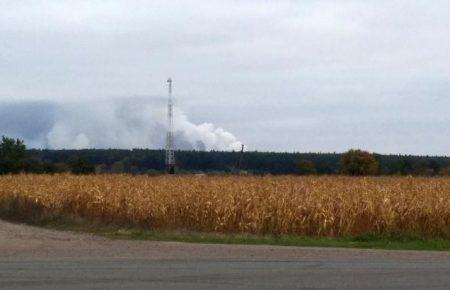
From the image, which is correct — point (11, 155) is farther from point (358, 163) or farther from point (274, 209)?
point (274, 209)

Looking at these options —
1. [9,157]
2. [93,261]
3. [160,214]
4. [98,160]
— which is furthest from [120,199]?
[98,160]

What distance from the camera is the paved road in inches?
530

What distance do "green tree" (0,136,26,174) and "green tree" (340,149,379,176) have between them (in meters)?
33.2

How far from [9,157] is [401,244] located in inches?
2819

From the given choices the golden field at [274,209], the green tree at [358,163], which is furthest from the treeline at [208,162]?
the golden field at [274,209]

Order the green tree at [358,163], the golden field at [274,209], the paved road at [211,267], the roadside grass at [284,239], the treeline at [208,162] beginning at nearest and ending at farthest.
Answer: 1. the paved road at [211,267]
2. the roadside grass at [284,239]
3. the golden field at [274,209]
4. the green tree at [358,163]
5. the treeline at [208,162]

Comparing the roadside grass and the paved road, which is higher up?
the roadside grass

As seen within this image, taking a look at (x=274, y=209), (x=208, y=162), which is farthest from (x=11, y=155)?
(x=274, y=209)

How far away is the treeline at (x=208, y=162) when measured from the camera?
8656cm

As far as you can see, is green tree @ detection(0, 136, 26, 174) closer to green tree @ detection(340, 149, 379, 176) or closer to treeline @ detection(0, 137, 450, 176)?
treeline @ detection(0, 137, 450, 176)

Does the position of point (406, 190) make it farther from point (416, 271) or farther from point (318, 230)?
point (416, 271)

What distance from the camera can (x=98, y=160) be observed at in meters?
126

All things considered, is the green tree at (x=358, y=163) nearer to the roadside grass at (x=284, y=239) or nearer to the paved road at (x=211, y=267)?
the roadside grass at (x=284, y=239)

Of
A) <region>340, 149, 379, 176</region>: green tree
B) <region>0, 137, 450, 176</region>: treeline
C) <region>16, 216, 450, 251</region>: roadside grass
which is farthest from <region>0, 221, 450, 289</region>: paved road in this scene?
<region>340, 149, 379, 176</region>: green tree
